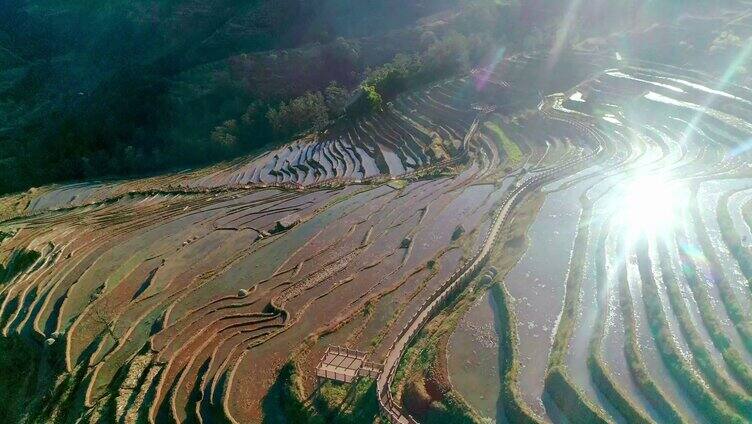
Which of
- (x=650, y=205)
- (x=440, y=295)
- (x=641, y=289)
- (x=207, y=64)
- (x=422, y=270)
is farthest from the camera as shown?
(x=207, y=64)

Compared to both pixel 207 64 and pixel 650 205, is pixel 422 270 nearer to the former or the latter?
pixel 650 205

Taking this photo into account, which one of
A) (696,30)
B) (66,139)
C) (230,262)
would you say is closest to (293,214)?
(230,262)

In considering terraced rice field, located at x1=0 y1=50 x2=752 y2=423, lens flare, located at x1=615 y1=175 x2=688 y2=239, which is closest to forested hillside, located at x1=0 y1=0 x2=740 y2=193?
terraced rice field, located at x1=0 y1=50 x2=752 y2=423

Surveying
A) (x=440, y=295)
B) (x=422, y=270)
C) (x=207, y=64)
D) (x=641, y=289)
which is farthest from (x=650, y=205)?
(x=207, y=64)

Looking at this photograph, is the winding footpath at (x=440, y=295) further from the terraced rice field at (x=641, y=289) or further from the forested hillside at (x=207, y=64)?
the forested hillside at (x=207, y=64)

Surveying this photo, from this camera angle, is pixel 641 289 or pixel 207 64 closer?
pixel 641 289

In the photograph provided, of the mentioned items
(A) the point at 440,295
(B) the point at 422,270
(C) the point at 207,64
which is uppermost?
(C) the point at 207,64

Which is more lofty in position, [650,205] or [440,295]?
[440,295]

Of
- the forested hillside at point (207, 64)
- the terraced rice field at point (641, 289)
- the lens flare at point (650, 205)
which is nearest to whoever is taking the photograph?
the terraced rice field at point (641, 289)

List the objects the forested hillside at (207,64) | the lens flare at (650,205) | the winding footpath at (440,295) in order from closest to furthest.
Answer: the winding footpath at (440,295) < the lens flare at (650,205) < the forested hillside at (207,64)

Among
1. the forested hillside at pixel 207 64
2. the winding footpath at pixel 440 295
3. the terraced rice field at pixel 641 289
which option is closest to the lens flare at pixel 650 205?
the terraced rice field at pixel 641 289
